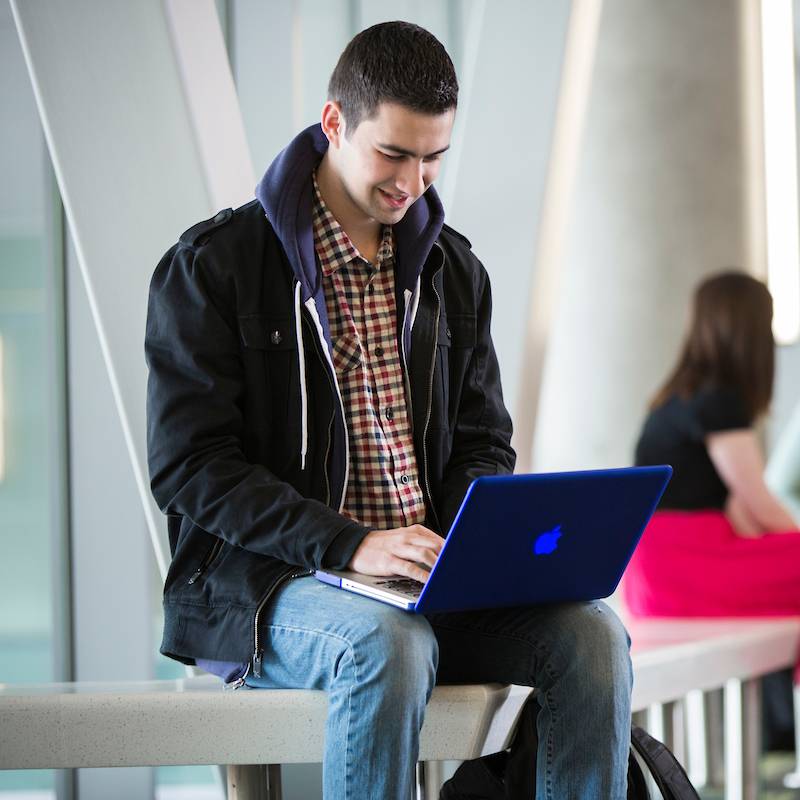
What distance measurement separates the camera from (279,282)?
75.6 inches

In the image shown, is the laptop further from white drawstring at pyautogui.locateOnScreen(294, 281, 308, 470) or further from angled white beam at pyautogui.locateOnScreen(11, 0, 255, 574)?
angled white beam at pyautogui.locateOnScreen(11, 0, 255, 574)

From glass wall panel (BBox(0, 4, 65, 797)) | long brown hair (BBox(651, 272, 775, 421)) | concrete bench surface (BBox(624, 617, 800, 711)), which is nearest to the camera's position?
concrete bench surface (BBox(624, 617, 800, 711))

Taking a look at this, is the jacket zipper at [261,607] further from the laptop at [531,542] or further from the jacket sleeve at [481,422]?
the jacket sleeve at [481,422]

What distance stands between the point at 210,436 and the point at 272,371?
15 cm

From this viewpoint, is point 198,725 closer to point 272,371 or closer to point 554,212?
point 272,371

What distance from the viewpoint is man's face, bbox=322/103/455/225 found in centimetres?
188

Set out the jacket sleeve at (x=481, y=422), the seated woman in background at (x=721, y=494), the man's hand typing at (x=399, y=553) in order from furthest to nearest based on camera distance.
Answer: the seated woman in background at (x=721, y=494)
the jacket sleeve at (x=481, y=422)
the man's hand typing at (x=399, y=553)

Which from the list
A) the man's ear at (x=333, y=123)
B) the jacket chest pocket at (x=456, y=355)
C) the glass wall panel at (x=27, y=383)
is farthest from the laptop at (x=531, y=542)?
the glass wall panel at (x=27, y=383)

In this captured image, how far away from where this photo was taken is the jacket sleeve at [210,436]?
1742mm

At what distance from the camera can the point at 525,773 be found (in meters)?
1.82

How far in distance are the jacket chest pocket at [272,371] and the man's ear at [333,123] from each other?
0.97 feet

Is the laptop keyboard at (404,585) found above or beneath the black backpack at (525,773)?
above

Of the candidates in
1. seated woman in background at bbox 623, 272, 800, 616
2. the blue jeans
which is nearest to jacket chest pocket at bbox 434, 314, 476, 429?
the blue jeans

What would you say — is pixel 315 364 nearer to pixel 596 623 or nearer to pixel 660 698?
pixel 596 623
